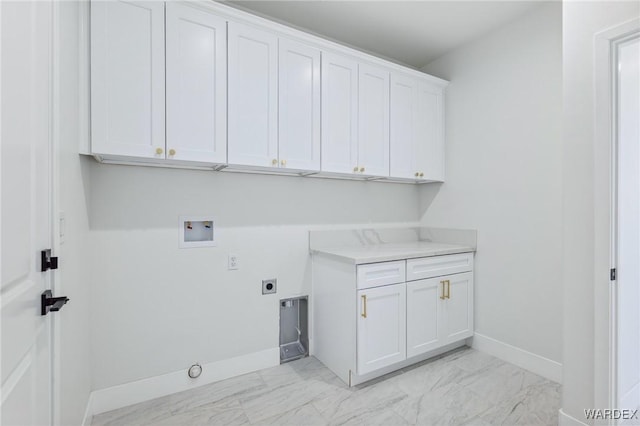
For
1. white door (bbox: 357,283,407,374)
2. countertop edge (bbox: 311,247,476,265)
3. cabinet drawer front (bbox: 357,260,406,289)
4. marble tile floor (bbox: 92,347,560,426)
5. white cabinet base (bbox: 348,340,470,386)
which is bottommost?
marble tile floor (bbox: 92,347,560,426)

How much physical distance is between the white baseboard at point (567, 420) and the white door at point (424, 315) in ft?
2.83

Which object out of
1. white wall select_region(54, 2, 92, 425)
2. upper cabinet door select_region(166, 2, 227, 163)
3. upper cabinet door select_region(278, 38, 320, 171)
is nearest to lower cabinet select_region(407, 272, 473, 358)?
upper cabinet door select_region(278, 38, 320, 171)

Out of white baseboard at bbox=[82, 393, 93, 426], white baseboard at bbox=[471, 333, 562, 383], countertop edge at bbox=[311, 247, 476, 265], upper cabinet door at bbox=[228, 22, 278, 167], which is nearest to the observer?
white baseboard at bbox=[82, 393, 93, 426]

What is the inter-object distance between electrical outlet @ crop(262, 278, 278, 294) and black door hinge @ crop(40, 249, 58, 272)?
4.75 feet

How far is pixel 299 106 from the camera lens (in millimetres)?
2234

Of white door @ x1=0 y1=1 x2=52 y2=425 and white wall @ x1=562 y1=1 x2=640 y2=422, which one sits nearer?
white door @ x1=0 y1=1 x2=52 y2=425

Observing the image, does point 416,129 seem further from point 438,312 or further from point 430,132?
point 438,312

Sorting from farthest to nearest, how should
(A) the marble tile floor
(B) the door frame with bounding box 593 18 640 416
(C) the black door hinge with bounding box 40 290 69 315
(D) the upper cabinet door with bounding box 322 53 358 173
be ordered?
(D) the upper cabinet door with bounding box 322 53 358 173, (A) the marble tile floor, (B) the door frame with bounding box 593 18 640 416, (C) the black door hinge with bounding box 40 290 69 315

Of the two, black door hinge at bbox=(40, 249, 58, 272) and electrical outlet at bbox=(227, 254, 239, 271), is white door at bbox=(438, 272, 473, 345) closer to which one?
electrical outlet at bbox=(227, 254, 239, 271)

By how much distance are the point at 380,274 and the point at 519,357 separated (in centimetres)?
135

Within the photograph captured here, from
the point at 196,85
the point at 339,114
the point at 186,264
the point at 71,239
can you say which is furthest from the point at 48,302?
the point at 339,114

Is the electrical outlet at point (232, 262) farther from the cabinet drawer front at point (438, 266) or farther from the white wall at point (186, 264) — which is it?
the cabinet drawer front at point (438, 266)

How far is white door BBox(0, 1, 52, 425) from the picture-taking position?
76 centimetres

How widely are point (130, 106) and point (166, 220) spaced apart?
2.42 feet
